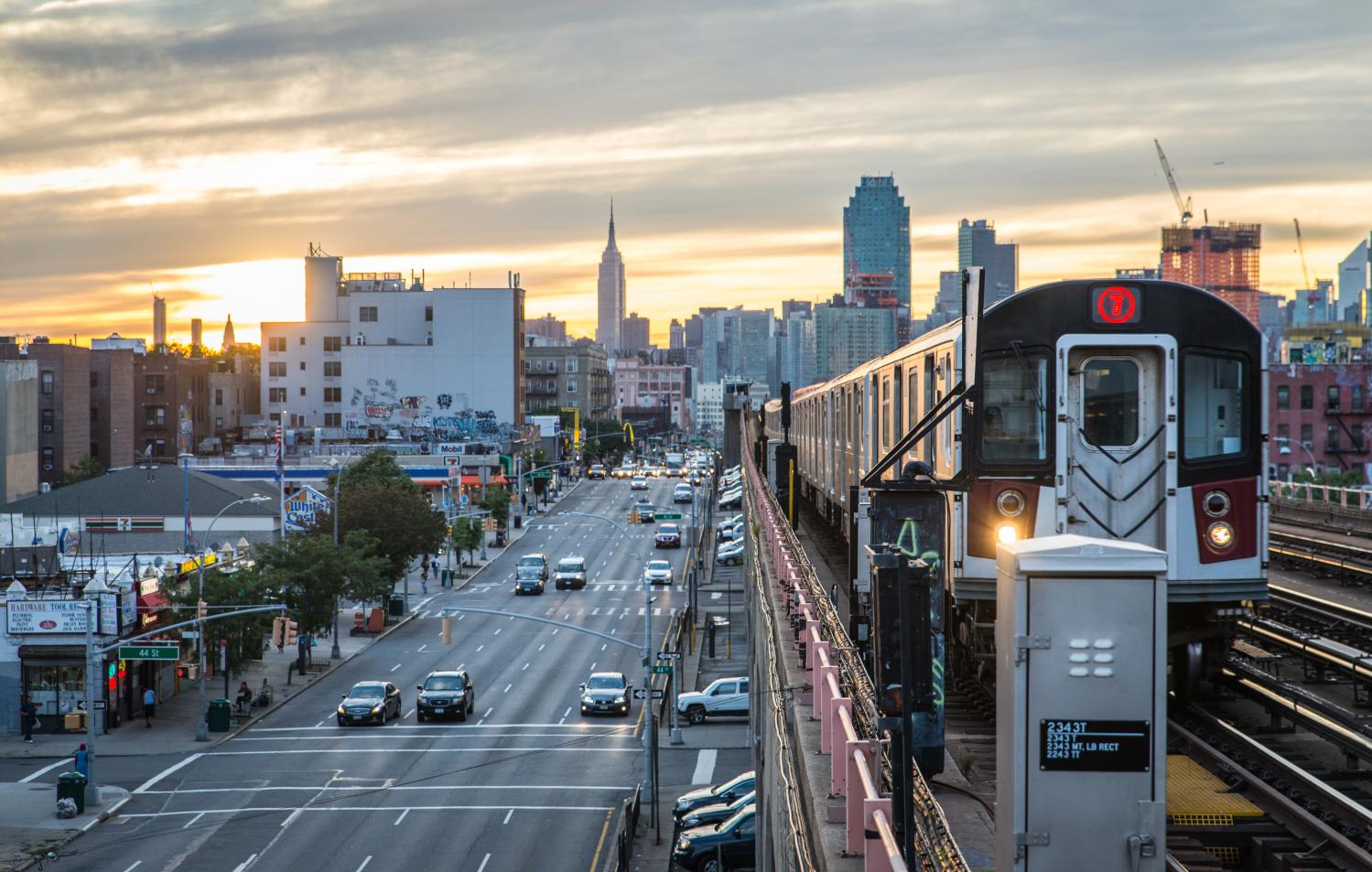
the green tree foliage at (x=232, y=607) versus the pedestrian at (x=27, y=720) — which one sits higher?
the green tree foliage at (x=232, y=607)

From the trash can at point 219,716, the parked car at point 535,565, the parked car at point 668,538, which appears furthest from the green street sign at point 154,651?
the parked car at point 668,538

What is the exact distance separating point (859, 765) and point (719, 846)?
21.9 m

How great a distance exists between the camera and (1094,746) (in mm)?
8242

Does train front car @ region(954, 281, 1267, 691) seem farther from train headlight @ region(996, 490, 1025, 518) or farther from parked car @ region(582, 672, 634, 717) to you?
parked car @ region(582, 672, 634, 717)

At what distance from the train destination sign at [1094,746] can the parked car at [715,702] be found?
1619 inches

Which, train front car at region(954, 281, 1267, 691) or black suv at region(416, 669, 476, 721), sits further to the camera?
black suv at region(416, 669, 476, 721)

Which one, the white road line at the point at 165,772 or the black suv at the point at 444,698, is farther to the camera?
the black suv at the point at 444,698

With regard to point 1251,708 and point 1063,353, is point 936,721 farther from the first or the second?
point 1251,708

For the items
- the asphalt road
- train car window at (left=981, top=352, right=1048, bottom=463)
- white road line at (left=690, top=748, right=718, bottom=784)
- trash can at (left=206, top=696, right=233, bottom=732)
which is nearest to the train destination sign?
train car window at (left=981, top=352, right=1048, bottom=463)

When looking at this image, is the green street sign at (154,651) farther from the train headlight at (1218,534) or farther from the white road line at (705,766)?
the train headlight at (1218,534)

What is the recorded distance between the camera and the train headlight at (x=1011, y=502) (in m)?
15.0

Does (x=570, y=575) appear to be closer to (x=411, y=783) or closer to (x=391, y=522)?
(x=391, y=522)

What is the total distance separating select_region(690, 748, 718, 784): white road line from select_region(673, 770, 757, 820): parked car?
6322 mm

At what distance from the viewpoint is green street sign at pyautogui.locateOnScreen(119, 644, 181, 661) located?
134 feet
